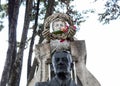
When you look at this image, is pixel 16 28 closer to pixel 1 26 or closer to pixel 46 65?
pixel 1 26

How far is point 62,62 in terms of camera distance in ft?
9.29

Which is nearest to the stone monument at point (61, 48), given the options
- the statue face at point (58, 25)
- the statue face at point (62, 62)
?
the statue face at point (58, 25)

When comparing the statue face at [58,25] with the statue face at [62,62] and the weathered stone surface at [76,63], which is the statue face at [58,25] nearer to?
the weathered stone surface at [76,63]

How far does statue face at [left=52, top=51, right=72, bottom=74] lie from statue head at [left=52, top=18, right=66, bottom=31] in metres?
2.10

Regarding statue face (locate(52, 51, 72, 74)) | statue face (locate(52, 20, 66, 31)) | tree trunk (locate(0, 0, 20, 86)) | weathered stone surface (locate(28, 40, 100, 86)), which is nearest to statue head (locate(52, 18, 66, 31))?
statue face (locate(52, 20, 66, 31))

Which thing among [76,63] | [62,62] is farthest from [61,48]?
[62,62]

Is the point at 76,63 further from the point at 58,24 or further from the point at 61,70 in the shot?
the point at 61,70

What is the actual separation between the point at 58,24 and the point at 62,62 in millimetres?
2222

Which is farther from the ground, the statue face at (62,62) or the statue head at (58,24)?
the statue head at (58,24)

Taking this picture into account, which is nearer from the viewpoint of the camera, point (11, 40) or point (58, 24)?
point (58, 24)

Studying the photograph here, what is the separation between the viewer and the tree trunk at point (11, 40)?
9211 mm

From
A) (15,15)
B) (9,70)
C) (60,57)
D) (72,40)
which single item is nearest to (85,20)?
(15,15)

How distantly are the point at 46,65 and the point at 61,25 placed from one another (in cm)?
→ 65

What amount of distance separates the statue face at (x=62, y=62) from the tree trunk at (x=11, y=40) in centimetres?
632
